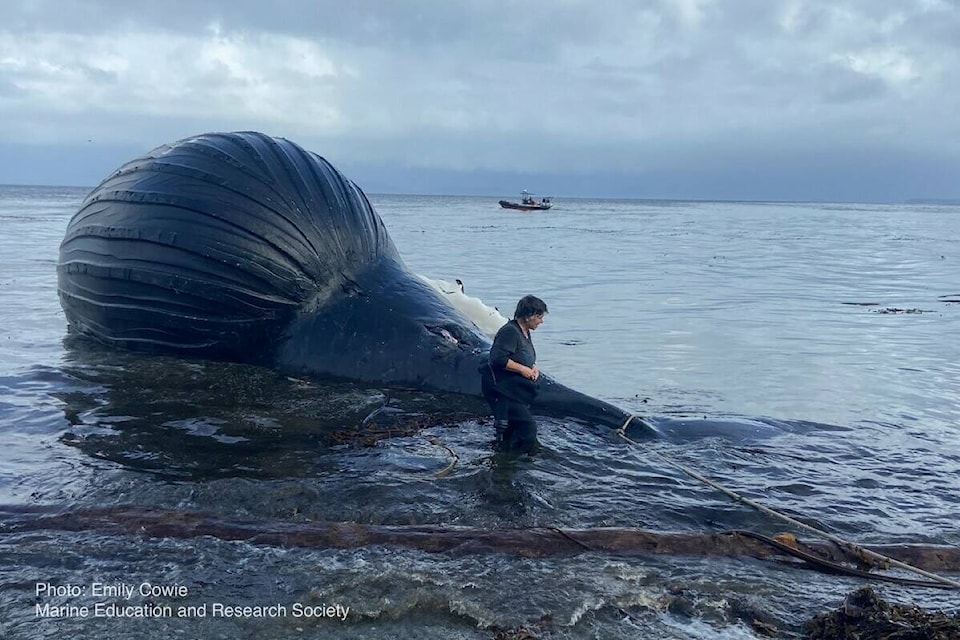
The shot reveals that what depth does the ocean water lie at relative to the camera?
4.40 metres

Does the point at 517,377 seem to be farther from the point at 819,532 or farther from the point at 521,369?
the point at 819,532

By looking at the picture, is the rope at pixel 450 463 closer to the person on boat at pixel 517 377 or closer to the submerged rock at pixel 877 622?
the person on boat at pixel 517 377

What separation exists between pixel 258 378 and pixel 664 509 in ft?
14.8

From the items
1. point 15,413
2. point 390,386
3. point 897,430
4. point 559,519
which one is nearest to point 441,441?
point 390,386

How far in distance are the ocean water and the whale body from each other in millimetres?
332

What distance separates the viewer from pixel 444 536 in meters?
5.11

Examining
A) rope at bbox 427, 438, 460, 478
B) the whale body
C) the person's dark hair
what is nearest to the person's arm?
the person's dark hair

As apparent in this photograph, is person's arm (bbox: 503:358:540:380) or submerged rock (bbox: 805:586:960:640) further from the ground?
person's arm (bbox: 503:358:540:380)

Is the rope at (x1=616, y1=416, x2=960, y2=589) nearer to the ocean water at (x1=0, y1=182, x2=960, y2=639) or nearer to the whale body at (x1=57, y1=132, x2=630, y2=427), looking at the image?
the ocean water at (x1=0, y1=182, x2=960, y2=639)

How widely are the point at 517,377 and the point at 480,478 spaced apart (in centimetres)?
99

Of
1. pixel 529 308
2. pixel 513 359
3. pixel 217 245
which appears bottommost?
pixel 513 359

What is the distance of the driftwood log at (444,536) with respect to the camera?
5035 millimetres

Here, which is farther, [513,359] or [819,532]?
[513,359]

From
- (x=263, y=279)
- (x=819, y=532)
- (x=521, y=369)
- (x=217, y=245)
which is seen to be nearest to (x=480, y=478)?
(x=521, y=369)
